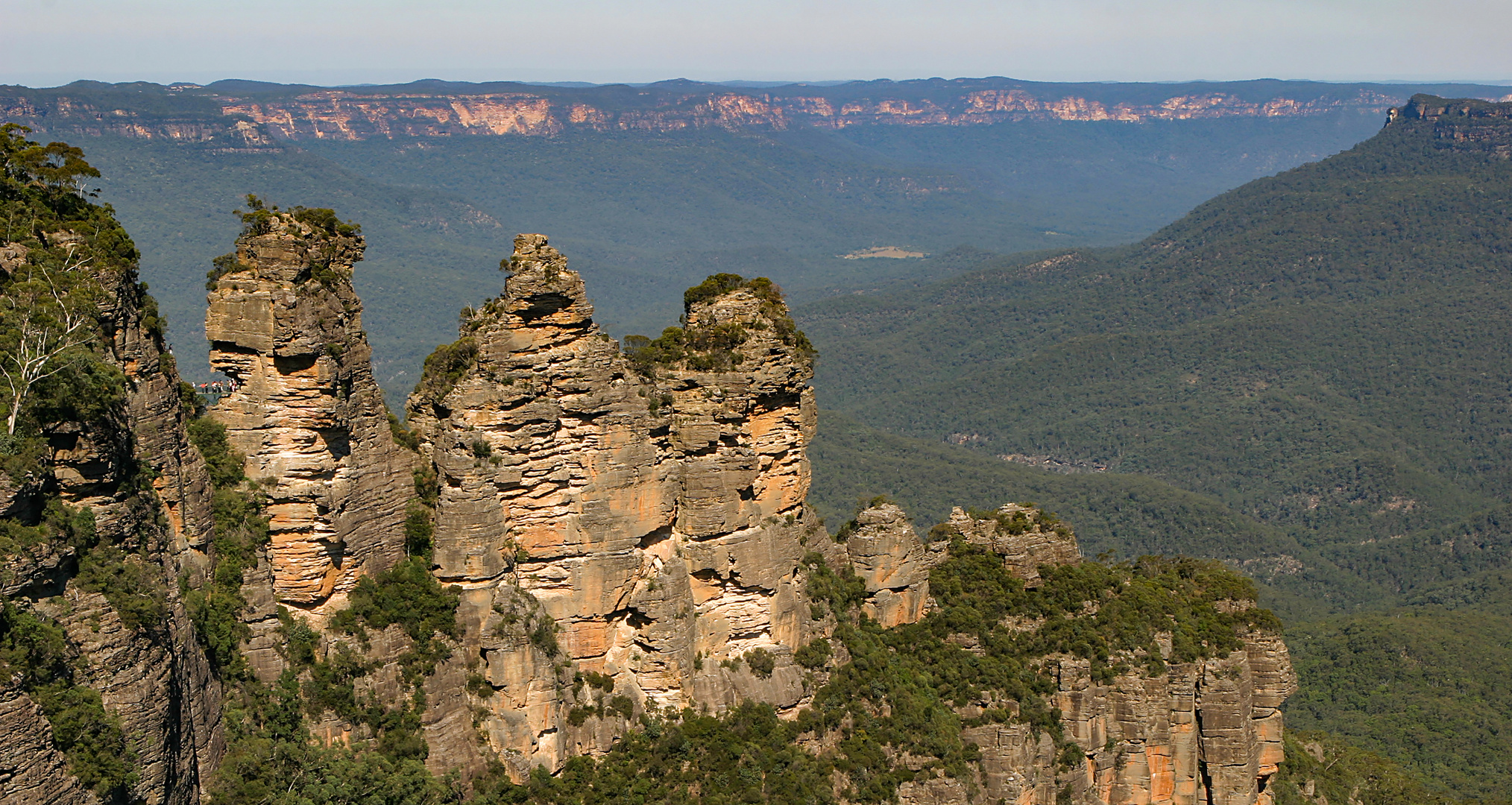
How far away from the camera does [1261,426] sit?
563 feet

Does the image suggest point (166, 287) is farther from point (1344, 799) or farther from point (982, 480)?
point (1344, 799)

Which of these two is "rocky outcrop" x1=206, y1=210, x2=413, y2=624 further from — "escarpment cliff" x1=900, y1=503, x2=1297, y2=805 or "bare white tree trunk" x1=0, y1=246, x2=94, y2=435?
"escarpment cliff" x1=900, y1=503, x2=1297, y2=805

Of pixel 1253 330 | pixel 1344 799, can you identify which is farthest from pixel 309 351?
pixel 1253 330

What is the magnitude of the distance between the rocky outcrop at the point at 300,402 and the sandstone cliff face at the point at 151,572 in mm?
1509

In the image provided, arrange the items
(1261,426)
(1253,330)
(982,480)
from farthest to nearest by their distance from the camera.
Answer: (1253,330) → (1261,426) → (982,480)

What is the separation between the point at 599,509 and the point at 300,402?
7768 millimetres

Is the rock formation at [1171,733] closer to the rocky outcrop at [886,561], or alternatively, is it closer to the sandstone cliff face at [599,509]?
the rocky outcrop at [886,561]

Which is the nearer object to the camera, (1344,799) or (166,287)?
(1344,799)

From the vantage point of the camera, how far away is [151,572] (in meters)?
24.5

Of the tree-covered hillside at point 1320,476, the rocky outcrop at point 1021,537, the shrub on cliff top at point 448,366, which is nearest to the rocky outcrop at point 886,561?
the rocky outcrop at point 1021,537

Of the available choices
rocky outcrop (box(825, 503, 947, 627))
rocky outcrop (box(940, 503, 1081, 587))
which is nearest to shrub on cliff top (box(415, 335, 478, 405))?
rocky outcrop (box(825, 503, 947, 627))

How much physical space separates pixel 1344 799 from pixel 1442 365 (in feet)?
520

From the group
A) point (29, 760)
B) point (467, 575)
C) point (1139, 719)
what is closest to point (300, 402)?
point (467, 575)

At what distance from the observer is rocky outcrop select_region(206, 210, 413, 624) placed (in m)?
28.4
